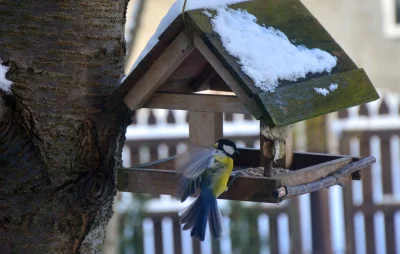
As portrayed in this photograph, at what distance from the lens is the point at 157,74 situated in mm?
2275

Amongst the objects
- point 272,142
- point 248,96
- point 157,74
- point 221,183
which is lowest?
point 221,183

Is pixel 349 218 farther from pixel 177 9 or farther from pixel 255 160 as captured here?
pixel 177 9

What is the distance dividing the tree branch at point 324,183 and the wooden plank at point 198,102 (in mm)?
296

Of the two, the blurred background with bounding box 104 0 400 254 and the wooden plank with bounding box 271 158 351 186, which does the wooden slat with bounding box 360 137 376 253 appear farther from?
the wooden plank with bounding box 271 158 351 186

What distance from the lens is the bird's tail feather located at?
7.61 feet

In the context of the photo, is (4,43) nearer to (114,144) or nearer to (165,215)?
(114,144)

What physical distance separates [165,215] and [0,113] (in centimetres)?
457

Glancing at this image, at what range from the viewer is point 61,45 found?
2.12 m

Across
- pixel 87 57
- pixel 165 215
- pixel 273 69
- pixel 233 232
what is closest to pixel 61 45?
pixel 87 57

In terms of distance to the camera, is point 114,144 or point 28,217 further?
point 114,144

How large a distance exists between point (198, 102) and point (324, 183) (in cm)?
53

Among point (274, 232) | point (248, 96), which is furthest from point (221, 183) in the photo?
point (274, 232)

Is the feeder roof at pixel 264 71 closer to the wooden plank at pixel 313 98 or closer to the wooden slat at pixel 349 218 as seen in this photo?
the wooden plank at pixel 313 98

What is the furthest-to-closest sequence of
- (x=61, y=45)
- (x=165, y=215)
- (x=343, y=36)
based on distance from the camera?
1. (x=343, y=36)
2. (x=165, y=215)
3. (x=61, y=45)
